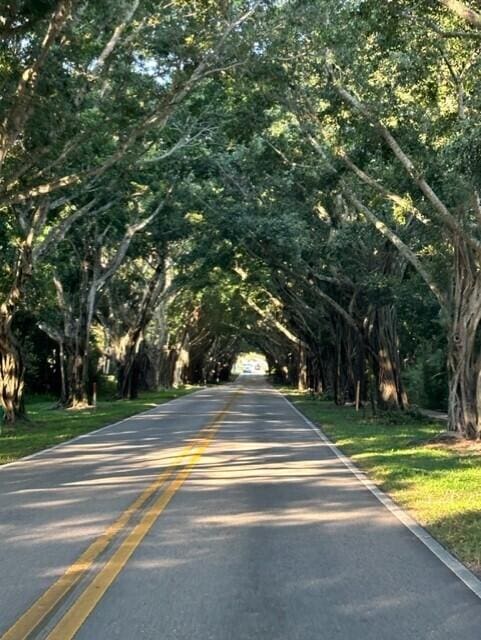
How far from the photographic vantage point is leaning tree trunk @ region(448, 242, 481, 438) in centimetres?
1814

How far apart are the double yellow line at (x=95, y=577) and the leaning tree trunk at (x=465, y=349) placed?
898 cm

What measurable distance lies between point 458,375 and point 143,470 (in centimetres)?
870

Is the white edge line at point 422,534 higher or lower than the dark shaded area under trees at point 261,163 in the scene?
lower

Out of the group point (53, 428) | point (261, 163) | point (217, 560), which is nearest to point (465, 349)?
point (261, 163)

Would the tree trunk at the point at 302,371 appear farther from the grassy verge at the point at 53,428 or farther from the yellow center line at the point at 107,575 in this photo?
the yellow center line at the point at 107,575

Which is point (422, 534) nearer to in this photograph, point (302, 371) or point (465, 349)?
point (465, 349)

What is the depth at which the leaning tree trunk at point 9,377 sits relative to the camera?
79.0ft

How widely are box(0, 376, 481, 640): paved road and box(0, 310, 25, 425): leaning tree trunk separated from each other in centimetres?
1088

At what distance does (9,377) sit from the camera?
2441 cm

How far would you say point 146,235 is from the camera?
111 feet

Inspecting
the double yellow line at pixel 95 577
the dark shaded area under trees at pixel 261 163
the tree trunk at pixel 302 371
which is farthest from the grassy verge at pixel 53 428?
the tree trunk at pixel 302 371

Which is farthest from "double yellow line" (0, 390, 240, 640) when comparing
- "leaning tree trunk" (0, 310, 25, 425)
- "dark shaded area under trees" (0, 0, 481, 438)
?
"leaning tree trunk" (0, 310, 25, 425)

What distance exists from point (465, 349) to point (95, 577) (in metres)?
13.8

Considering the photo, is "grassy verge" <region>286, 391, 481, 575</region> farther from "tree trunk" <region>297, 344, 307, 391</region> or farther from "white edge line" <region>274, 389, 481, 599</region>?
"tree trunk" <region>297, 344, 307, 391</region>
